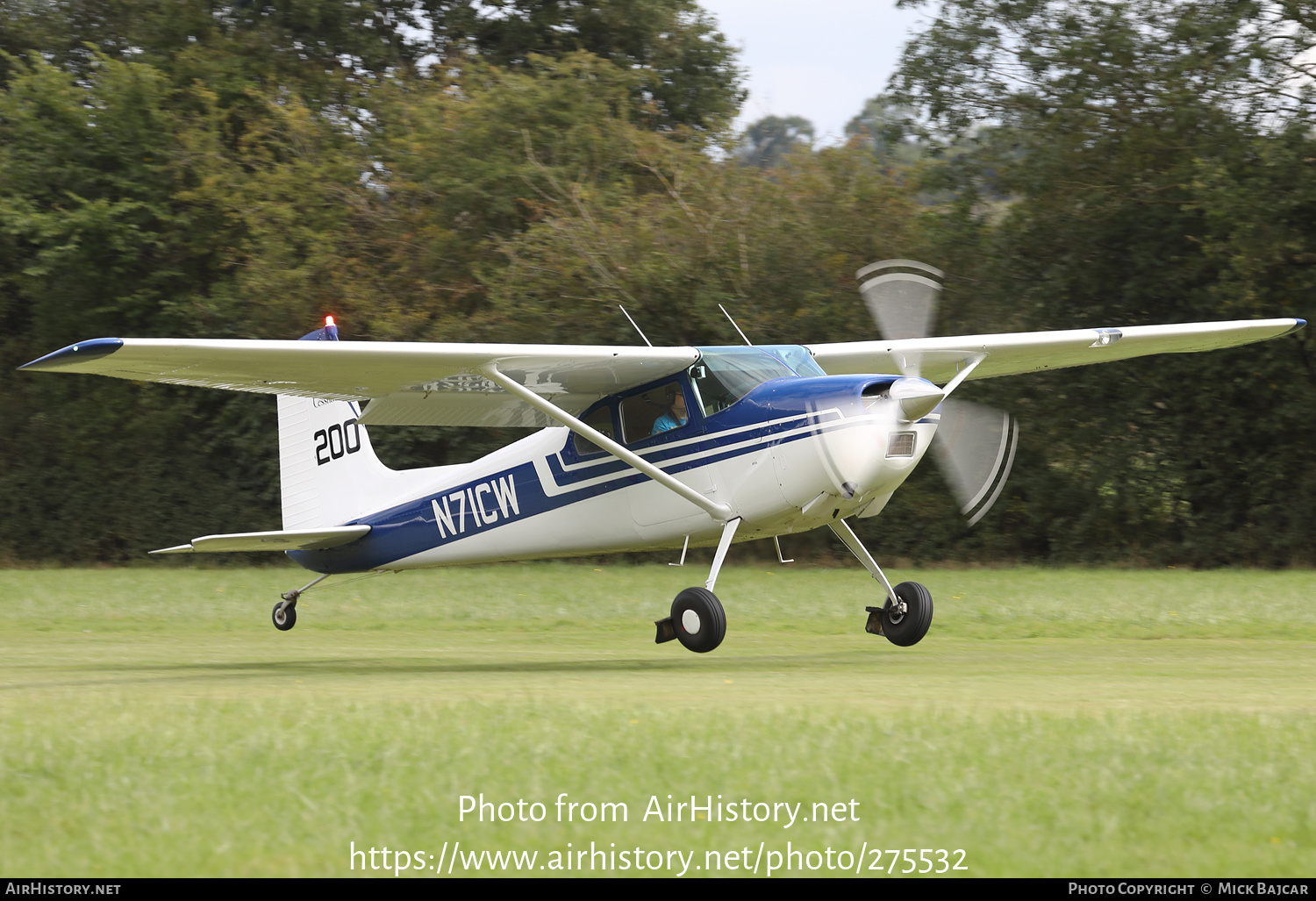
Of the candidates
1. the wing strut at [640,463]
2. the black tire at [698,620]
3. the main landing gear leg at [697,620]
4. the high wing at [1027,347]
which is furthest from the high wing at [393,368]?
the high wing at [1027,347]

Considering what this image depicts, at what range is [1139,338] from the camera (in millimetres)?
14461

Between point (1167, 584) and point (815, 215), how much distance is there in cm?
946

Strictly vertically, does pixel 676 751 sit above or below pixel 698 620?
above

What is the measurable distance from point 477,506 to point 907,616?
4240mm

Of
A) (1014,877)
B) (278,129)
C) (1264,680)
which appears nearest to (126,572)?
(278,129)

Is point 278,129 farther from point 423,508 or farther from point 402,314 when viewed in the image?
point 423,508

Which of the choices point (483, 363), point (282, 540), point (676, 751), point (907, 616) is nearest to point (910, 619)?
point (907, 616)

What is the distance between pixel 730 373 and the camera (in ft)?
39.6

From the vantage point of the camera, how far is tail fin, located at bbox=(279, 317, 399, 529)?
15.1 m

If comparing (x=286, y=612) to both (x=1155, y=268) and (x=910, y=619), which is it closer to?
(x=910, y=619)

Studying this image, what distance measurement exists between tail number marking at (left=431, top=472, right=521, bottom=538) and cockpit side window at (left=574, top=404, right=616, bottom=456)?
88 centimetres

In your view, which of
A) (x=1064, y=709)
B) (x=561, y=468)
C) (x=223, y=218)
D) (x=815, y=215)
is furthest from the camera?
(x=223, y=218)

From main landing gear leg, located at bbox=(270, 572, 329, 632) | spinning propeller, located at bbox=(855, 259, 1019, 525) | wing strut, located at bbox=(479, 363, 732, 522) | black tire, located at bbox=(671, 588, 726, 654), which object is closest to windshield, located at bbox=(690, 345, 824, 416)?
wing strut, located at bbox=(479, 363, 732, 522)

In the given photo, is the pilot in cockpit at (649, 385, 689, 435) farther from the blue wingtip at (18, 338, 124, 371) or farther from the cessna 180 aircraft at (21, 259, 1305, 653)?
the blue wingtip at (18, 338, 124, 371)
